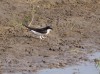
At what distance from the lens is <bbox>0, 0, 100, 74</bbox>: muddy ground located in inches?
475

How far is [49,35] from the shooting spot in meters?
14.0

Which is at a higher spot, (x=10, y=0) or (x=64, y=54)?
(x=10, y=0)

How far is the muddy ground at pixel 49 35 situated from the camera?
12062 mm

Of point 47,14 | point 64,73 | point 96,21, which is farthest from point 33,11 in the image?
point 64,73

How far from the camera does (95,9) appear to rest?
1667 cm

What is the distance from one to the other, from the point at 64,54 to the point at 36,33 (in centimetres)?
121

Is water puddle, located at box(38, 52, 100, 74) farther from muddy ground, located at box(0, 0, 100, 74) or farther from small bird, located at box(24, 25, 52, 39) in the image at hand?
small bird, located at box(24, 25, 52, 39)

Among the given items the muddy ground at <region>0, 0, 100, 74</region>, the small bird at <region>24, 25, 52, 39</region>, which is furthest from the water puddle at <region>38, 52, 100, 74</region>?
the small bird at <region>24, 25, 52, 39</region>

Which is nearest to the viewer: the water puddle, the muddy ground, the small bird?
the water puddle

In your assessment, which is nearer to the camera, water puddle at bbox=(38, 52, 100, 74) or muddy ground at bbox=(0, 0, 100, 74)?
water puddle at bbox=(38, 52, 100, 74)

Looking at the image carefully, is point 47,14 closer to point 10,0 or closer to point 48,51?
point 10,0

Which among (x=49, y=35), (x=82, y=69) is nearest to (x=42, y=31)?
(x=49, y=35)

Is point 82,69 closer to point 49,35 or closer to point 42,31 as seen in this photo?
point 42,31

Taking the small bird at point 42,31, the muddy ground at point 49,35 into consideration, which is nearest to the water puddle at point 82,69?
the muddy ground at point 49,35
